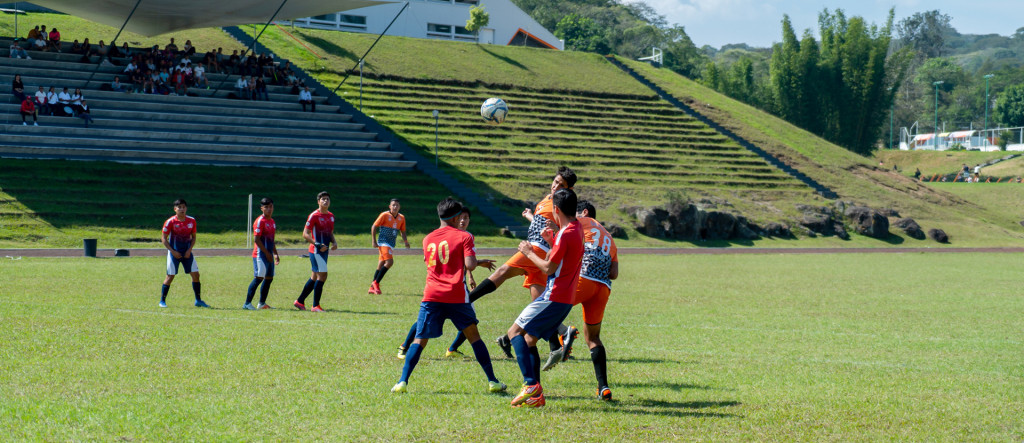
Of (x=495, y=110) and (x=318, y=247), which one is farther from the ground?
(x=495, y=110)

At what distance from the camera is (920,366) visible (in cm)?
983

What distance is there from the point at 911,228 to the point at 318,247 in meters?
40.5

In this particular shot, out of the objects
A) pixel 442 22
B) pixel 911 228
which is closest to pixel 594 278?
pixel 911 228

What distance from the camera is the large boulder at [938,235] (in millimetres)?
46656

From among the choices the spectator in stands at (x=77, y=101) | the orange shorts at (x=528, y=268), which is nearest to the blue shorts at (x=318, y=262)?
the orange shorts at (x=528, y=268)

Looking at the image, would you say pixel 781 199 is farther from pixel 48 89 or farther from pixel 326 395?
pixel 326 395

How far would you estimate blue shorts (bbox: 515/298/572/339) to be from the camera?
25.7ft

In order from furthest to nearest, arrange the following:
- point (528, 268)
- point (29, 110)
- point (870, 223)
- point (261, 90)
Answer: point (870, 223) < point (261, 90) < point (29, 110) < point (528, 268)

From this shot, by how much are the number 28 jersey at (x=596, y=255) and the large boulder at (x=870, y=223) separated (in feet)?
136

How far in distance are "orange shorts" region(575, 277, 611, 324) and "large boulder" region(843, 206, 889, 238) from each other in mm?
41701

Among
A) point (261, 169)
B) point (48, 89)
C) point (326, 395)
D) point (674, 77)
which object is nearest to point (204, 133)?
point (261, 169)

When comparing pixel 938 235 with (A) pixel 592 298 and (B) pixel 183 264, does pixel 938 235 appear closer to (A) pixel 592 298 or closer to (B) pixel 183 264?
(B) pixel 183 264

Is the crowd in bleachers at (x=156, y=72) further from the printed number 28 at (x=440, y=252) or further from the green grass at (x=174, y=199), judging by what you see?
the printed number 28 at (x=440, y=252)

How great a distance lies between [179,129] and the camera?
4016 centimetres
